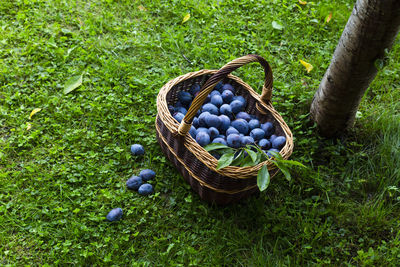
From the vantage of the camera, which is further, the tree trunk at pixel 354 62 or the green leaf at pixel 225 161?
the tree trunk at pixel 354 62

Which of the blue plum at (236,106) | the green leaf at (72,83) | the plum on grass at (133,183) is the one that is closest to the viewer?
the plum on grass at (133,183)

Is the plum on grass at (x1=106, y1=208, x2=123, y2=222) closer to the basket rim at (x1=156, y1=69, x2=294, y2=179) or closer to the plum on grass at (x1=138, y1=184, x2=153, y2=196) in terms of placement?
the plum on grass at (x1=138, y1=184, x2=153, y2=196)

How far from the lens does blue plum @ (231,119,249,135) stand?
2.41 meters

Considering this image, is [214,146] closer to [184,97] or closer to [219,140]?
[219,140]

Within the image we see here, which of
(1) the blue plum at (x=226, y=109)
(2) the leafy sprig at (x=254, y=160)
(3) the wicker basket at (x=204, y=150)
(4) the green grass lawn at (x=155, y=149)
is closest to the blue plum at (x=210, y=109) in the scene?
(1) the blue plum at (x=226, y=109)

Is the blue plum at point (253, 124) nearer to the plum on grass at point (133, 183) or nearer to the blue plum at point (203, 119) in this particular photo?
the blue plum at point (203, 119)

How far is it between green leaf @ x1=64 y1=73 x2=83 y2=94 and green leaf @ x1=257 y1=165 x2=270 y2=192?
1.83 meters

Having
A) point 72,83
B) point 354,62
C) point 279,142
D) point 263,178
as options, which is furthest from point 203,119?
point 72,83

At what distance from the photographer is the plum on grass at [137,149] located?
8.55 ft

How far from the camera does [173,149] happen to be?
2365 mm

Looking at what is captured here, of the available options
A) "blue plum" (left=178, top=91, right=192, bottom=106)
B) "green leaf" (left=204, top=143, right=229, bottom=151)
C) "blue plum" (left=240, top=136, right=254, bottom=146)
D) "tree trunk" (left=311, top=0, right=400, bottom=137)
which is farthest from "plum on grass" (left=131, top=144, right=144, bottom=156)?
"tree trunk" (left=311, top=0, right=400, bottom=137)

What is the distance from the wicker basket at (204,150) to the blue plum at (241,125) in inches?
8.4

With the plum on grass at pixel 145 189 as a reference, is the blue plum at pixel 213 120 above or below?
above

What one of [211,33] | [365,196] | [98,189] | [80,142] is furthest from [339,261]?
[211,33]
